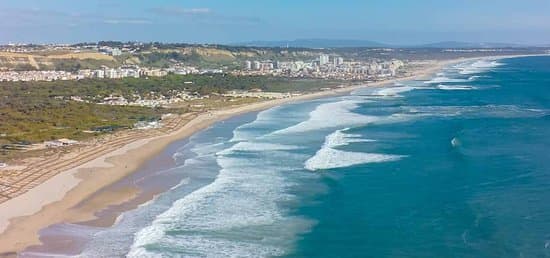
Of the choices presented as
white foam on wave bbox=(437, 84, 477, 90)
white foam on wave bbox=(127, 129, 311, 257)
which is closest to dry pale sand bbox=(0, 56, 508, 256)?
white foam on wave bbox=(127, 129, 311, 257)

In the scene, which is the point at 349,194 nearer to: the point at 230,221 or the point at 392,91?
the point at 230,221

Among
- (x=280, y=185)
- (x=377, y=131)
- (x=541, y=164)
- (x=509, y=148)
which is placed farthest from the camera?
(x=377, y=131)

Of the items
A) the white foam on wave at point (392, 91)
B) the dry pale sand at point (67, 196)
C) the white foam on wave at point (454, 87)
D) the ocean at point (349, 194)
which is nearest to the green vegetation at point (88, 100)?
the dry pale sand at point (67, 196)

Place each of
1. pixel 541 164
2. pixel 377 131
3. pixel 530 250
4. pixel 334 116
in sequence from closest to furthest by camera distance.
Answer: pixel 530 250 → pixel 541 164 → pixel 377 131 → pixel 334 116

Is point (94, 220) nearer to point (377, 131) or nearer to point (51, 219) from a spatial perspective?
point (51, 219)

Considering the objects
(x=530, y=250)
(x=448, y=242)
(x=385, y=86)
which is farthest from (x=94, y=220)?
(x=385, y=86)

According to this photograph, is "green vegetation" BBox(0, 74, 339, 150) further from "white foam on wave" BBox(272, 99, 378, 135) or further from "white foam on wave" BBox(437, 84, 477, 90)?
"white foam on wave" BBox(437, 84, 477, 90)

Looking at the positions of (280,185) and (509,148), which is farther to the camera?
(509,148)
